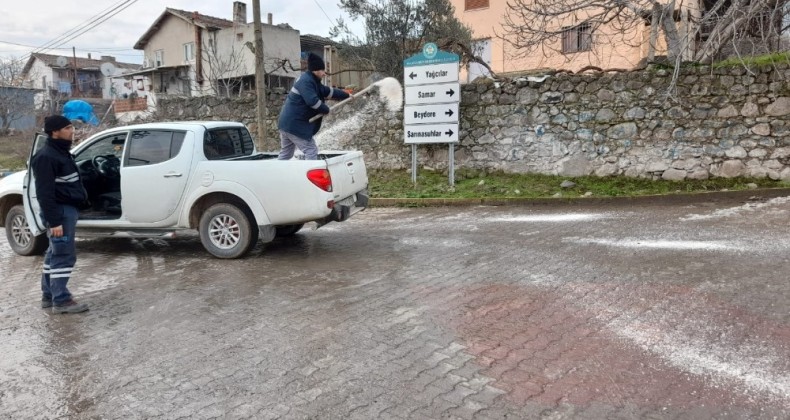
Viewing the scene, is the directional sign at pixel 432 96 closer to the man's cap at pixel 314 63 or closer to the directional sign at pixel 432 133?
the directional sign at pixel 432 133

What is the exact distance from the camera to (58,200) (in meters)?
5.25

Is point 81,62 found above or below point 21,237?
above

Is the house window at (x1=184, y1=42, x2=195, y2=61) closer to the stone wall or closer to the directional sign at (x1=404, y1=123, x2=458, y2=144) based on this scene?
the stone wall

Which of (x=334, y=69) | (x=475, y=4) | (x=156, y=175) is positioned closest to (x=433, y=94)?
(x=156, y=175)

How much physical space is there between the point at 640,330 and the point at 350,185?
3926 mm

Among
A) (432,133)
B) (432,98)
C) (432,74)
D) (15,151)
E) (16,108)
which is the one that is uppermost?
(16,108)

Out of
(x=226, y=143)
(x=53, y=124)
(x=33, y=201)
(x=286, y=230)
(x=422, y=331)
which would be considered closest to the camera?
(x=422, y=331)

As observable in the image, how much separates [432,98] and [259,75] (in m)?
4.43

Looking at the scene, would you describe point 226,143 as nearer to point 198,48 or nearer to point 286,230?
point 286,230

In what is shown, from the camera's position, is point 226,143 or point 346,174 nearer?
point 346,174

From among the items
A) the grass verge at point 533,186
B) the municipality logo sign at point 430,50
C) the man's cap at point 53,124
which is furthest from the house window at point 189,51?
the man's cap at point 53,124

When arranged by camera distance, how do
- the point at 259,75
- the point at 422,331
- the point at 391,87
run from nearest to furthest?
1. the point at 422,331
2. the point at 391,87
3. the point at 259,75

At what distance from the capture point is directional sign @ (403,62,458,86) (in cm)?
1174

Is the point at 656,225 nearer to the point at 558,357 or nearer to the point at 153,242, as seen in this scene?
the point at 558,357
